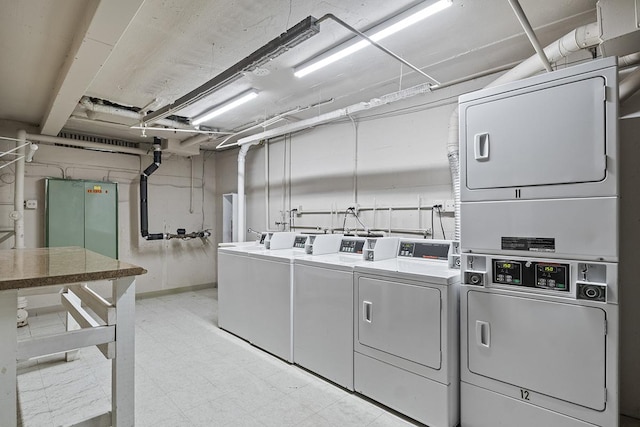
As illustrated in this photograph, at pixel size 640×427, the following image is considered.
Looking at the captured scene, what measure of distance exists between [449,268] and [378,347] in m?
0.77

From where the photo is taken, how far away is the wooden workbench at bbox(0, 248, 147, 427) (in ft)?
4.48

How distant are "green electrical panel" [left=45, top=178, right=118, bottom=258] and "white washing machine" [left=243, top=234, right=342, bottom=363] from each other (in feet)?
9.60

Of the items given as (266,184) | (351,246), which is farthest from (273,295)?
(266,184)

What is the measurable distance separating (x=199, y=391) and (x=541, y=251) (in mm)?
2587

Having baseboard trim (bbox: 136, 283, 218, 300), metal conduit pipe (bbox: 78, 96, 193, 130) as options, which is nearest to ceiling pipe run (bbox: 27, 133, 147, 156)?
metal conduit pipe (bbox: 78, 96, 193, 130)

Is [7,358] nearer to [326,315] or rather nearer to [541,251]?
[326,315]

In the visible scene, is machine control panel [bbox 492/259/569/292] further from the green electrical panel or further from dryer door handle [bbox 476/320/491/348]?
the green electrical panel

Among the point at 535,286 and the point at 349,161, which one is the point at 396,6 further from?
the point at 349,161

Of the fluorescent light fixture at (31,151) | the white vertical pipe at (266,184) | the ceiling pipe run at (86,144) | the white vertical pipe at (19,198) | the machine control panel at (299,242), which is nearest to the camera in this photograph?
the fluorescent light fixture at (31,151)

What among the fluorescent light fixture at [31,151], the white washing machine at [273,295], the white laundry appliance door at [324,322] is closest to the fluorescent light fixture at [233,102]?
the white washing machine at [273,295]

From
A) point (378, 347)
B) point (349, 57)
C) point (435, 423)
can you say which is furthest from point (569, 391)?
point (349, 57)

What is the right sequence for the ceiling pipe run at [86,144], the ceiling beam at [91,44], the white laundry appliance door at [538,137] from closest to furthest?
the white laundry appliance door at [538,137]
the ceiling beam at [91,44]
the ceiling pipe run at [86,144]

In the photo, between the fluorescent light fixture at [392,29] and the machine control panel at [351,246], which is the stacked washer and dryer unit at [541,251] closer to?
the fluorescent light fixture at [392,29]

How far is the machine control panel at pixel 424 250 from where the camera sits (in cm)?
270
